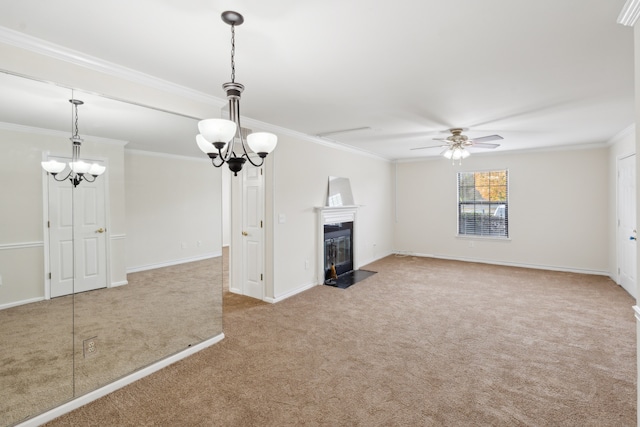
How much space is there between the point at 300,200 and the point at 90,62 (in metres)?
3.03

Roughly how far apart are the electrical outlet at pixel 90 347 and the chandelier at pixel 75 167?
4.02 ft

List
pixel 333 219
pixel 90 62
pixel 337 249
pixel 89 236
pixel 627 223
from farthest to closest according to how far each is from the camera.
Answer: pixel 337 249
pixel 333 219
pixel 627 223
pixel 89 236
pixel 90 62

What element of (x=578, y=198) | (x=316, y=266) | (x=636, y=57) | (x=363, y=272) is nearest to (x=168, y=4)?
(x=636, y=57)

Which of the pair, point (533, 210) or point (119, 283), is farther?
point (533, 210)

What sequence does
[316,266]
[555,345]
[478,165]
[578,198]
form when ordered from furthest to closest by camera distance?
[478,165], [578,198], [316,266], [555,345]

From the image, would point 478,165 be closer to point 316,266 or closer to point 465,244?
point 465,244

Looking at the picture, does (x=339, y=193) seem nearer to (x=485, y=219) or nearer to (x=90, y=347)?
(x=485, y=219)

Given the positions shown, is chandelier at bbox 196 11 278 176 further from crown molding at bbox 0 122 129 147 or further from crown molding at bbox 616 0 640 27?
crown molding at bbox 616 0 640 27

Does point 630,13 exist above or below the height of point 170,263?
above

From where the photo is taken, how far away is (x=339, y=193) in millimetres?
5711

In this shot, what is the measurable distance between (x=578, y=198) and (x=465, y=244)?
2.18m

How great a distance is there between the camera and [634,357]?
279 cm

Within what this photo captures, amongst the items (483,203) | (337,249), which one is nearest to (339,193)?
(337,249)

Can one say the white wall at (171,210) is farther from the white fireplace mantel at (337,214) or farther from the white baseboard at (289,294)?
the white fireplace mantel at (337,214)
